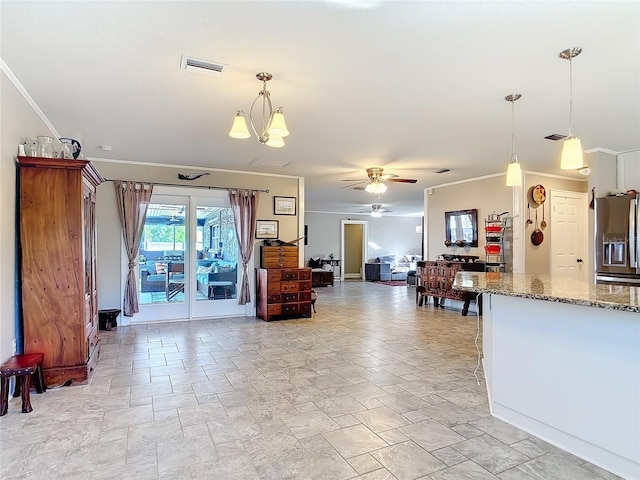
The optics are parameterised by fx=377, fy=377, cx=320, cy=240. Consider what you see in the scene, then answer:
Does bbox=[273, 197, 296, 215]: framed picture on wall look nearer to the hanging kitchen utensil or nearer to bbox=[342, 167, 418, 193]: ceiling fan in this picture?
bbox=[342, 167, 418, 193]: ceiling fan

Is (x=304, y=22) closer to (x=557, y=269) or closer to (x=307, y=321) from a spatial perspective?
(x=307, y=321)

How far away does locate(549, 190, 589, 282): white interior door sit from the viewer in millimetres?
6555

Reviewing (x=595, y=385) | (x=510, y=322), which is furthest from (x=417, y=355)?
(x=595, y=385)

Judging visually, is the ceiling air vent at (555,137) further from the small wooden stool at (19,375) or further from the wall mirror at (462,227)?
the small wooden stool at (19,375)

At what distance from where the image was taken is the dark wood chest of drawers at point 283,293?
6008 mm

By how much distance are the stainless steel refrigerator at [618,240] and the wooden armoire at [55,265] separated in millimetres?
5608

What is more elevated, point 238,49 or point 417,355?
point 238,49

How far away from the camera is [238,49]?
95.4 inches

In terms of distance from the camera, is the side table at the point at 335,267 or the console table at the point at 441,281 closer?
the console table at the point at 441,281

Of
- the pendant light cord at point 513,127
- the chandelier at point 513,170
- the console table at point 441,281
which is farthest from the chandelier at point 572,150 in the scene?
the console table at point 441,281

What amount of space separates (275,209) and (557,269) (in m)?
5.05

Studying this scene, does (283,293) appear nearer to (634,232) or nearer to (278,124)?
(278,124)

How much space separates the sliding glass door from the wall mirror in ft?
13.8

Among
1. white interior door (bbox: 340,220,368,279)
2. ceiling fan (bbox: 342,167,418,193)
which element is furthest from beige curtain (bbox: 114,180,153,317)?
white interior door (bbox: 340,220,368,279)
